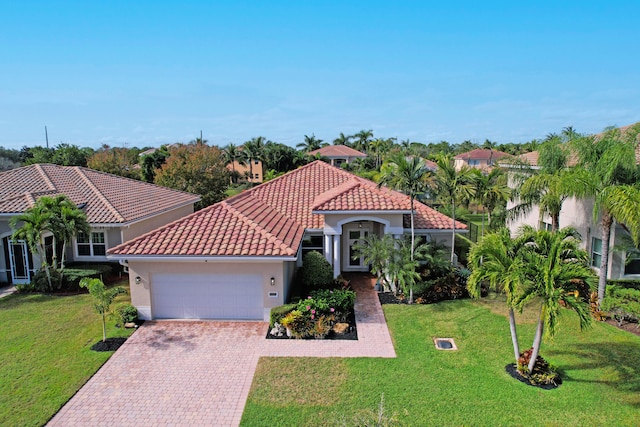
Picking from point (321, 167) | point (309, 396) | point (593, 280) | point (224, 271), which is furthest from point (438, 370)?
point (321, 167)

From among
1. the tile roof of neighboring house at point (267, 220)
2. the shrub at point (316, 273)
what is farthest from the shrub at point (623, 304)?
the shrub at point (316, 273)

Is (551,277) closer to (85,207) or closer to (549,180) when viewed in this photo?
(549,180)

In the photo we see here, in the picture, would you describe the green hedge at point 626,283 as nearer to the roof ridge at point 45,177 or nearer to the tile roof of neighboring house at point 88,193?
the tile roof of neighboring house at point 88,193

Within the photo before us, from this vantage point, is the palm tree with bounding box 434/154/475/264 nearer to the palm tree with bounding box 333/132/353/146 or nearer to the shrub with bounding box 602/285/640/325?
the shrub with bounding box 602/285/640/325

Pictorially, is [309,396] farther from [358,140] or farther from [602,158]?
[358,140]

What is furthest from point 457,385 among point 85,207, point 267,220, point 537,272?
point 85,207
